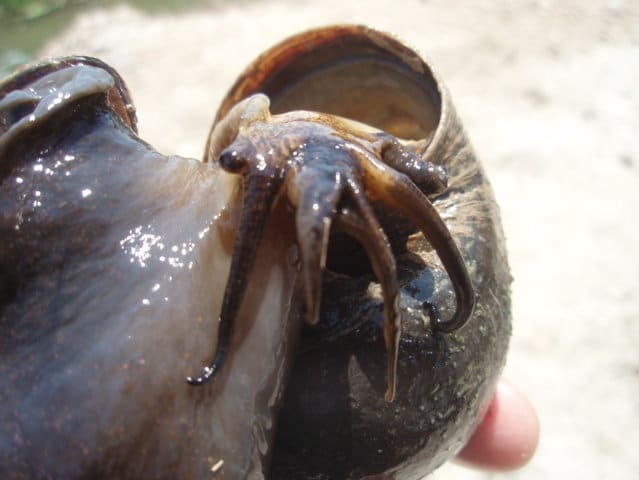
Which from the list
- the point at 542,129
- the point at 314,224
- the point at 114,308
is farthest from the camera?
the point at 542,129

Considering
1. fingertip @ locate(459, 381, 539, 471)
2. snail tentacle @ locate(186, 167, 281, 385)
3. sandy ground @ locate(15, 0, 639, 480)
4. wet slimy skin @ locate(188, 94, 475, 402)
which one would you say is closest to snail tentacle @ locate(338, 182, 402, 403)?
wet slimy skin @ locate(188, 94, 475, 402)

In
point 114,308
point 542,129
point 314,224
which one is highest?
point 314,224

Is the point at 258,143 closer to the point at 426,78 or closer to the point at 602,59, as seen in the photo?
the point at 426,78

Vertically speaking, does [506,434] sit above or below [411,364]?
below

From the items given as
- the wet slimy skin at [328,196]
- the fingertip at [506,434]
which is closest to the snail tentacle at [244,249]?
the wet slimy skin at [328,196]

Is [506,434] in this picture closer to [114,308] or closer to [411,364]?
[411,364]

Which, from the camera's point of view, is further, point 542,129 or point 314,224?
point 542,129

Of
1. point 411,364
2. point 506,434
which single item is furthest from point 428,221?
point 506,434
